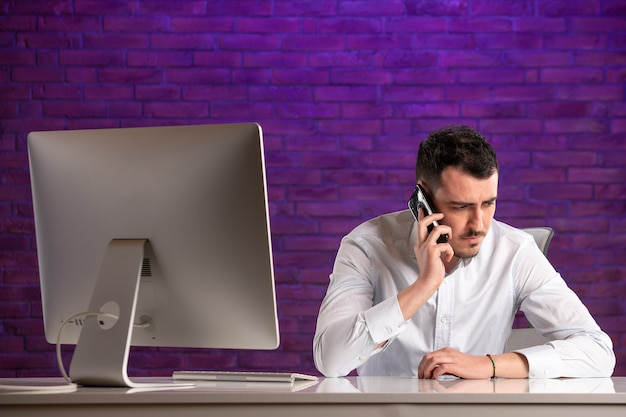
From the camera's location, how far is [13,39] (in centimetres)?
347

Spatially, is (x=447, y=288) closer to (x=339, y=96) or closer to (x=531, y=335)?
(x=531, y=335)

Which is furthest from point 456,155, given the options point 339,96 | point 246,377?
point 339,96

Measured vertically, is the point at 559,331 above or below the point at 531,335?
above

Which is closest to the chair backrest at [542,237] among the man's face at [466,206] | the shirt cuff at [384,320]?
the man's face at [466,206]

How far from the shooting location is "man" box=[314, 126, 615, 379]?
2.01 metres

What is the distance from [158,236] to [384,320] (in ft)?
2.08

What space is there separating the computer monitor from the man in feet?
Result: 1.57

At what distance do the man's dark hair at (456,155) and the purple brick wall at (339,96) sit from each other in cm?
114

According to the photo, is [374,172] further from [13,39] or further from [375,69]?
[13,39]

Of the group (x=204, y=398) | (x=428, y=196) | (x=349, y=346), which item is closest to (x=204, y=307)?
(x=204, y=398)

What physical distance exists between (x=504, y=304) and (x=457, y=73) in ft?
4.74

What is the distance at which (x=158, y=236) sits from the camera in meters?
1.64

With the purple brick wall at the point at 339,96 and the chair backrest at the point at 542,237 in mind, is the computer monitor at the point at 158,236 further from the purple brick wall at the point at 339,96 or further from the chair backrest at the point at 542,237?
the purple brick wall at the point at 339,96

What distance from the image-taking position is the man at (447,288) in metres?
2.01
